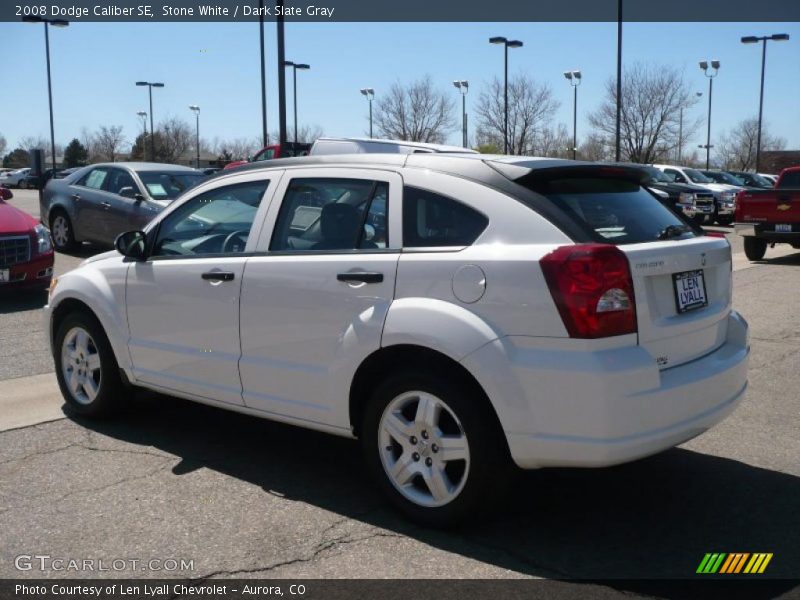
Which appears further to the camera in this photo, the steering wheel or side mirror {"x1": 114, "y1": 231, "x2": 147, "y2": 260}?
side mirror {"x1": 114, "y1": 231, "x2": 147, "y2": 260}

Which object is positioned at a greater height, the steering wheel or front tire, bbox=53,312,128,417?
the steering wheel

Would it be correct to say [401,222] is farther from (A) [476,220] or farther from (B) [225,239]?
(B) [225,239]

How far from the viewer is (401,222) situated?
4180 millimetres

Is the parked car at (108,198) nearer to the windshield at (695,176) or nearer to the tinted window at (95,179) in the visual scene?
the tinted window at (95,179)

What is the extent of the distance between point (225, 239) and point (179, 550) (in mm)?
1893

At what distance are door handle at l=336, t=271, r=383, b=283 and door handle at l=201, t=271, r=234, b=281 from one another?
781 mm

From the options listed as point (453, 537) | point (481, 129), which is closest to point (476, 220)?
point (453, 537)

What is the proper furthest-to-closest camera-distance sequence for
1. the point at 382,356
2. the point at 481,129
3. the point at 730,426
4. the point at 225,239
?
1. the point at 481,129
2. the point at 730,426
3. the point at 225,239
4. the point at 382,356

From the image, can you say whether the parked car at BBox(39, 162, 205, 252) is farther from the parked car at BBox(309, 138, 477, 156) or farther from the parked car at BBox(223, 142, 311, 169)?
the parked car at BBox(309, 138, 477, 156)

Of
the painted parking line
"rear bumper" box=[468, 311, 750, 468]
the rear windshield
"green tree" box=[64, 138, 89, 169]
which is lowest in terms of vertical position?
the painted parking line

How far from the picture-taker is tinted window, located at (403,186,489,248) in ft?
13.0

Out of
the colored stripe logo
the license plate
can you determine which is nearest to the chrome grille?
the license plate

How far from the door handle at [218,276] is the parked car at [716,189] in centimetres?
2419

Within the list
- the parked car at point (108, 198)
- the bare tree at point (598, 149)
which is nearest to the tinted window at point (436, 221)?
the parked car at point (108, 198)
